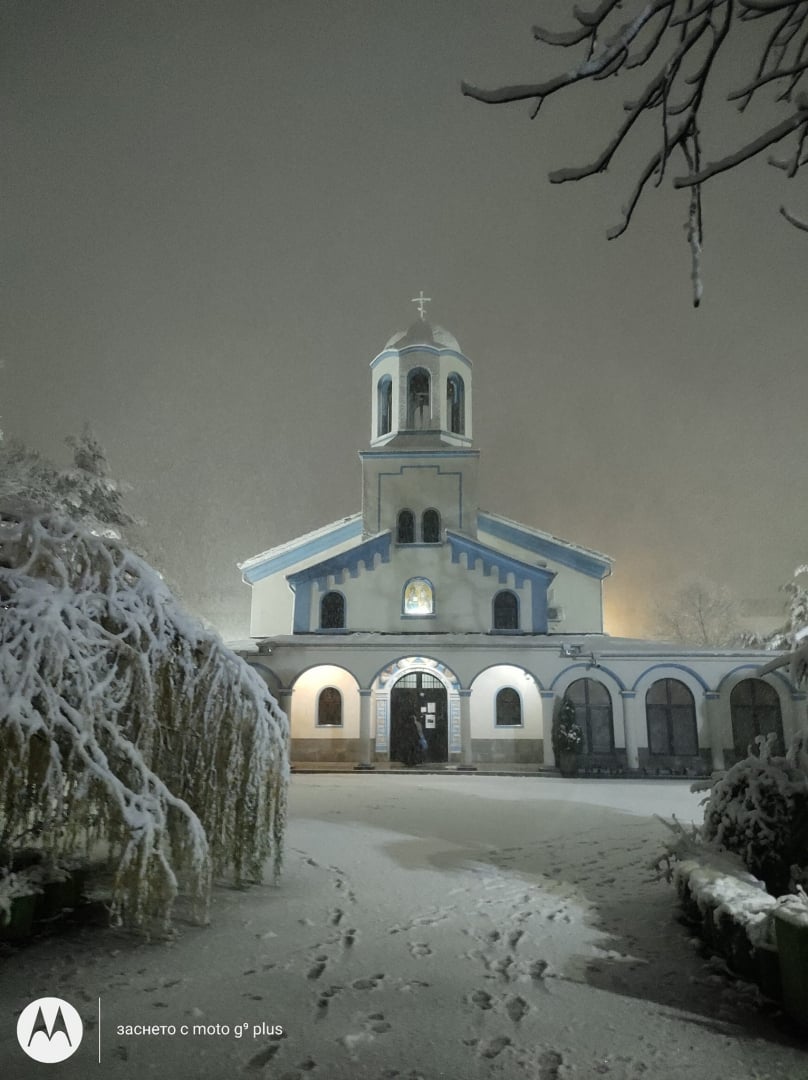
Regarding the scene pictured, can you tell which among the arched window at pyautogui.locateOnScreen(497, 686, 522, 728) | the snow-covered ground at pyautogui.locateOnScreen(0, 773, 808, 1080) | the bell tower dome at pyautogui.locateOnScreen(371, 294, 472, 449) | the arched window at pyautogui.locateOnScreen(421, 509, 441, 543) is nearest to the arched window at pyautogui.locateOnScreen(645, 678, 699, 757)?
the arched window at pyautogui.locateOnScreen(497, 686, 522, 728)

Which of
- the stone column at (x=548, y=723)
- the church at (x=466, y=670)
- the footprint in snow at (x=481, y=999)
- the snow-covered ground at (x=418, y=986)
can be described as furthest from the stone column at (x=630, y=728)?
the footprint in snow at (x=481, y=999)

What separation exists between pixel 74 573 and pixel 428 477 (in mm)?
21507

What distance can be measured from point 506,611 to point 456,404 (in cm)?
1007

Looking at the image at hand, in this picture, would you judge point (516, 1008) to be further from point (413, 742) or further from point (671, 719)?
point (671, 719)

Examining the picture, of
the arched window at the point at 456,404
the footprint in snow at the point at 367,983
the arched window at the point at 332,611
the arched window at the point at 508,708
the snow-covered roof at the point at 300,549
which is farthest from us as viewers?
the arched window at the point at 456,404

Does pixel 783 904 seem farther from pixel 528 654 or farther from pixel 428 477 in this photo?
pixel 428 477

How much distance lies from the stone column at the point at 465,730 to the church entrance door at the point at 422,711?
1.04 m

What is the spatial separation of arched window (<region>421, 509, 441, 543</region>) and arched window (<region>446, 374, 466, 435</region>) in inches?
183

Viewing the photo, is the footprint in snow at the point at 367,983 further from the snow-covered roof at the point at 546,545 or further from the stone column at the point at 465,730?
the snow-covered roof at the point at 546,545

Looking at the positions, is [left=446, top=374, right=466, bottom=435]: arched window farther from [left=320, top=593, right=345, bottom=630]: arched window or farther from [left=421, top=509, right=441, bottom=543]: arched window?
[left=320, top=593, right=345, bottom=630]: arched window

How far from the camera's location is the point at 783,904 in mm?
4246

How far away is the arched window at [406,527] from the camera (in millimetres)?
25844

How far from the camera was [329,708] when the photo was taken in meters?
22.6

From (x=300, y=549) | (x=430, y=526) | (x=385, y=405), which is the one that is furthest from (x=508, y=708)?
(x=385, y=405)
